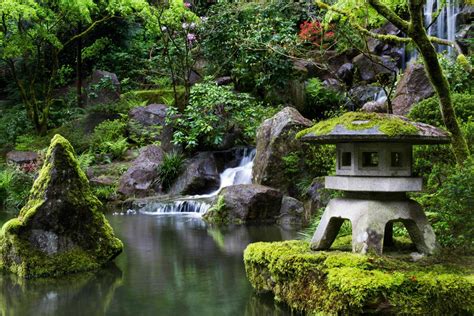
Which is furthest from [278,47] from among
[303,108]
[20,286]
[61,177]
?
[20,286]

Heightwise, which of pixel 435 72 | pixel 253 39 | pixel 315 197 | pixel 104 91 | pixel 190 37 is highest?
pixel 190 37

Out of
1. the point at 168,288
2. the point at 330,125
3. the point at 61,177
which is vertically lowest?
the point at 168,288

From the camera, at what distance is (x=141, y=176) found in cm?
1866

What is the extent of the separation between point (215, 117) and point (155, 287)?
12108mm

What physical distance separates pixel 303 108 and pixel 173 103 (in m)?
5.58

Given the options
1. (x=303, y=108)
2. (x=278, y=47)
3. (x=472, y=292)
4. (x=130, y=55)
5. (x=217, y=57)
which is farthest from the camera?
(x=130, y=55)

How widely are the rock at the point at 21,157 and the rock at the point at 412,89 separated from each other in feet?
43.0

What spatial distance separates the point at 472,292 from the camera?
5316 millimetres

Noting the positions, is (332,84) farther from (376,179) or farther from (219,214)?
(376,179)

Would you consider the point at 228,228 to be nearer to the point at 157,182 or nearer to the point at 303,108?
the point at 157,182

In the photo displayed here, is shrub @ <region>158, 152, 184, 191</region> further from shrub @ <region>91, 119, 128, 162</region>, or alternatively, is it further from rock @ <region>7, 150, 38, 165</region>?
rock @ <region>7, 150, 38, 165</region>

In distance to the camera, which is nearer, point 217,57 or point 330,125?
point 330,125

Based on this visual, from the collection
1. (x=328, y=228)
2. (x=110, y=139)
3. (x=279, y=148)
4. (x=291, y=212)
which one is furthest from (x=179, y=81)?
(x=328, y=228)

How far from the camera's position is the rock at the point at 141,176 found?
1834cm
